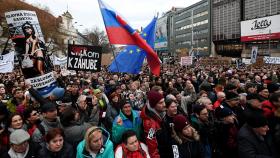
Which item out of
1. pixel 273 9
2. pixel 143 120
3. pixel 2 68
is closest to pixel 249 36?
pixel 273 9

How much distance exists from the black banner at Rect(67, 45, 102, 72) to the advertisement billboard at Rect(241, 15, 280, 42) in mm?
43444

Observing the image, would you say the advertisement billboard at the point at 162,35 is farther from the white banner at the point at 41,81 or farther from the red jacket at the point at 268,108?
the red jacket at the point at 268,108

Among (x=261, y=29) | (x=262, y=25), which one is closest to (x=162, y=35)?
(x=261, y=29)

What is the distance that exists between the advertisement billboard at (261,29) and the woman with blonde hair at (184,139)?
46.6 metres

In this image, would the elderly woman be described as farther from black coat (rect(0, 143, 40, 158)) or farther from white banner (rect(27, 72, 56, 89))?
white banner (rect(27, 72, 56, 89))

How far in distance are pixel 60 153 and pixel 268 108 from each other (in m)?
2.98

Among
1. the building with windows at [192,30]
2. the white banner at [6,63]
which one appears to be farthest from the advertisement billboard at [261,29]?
the white banner at [6,63]

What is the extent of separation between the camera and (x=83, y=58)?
27.0ft

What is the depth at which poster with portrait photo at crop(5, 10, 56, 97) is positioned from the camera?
21.2 ft

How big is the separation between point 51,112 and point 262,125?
269cm

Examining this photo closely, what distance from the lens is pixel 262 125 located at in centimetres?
380

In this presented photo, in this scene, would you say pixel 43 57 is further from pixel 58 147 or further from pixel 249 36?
pixel 249 36

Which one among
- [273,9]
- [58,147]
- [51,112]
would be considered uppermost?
[273,9]

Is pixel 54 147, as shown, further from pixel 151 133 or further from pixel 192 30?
pixel 192 30
